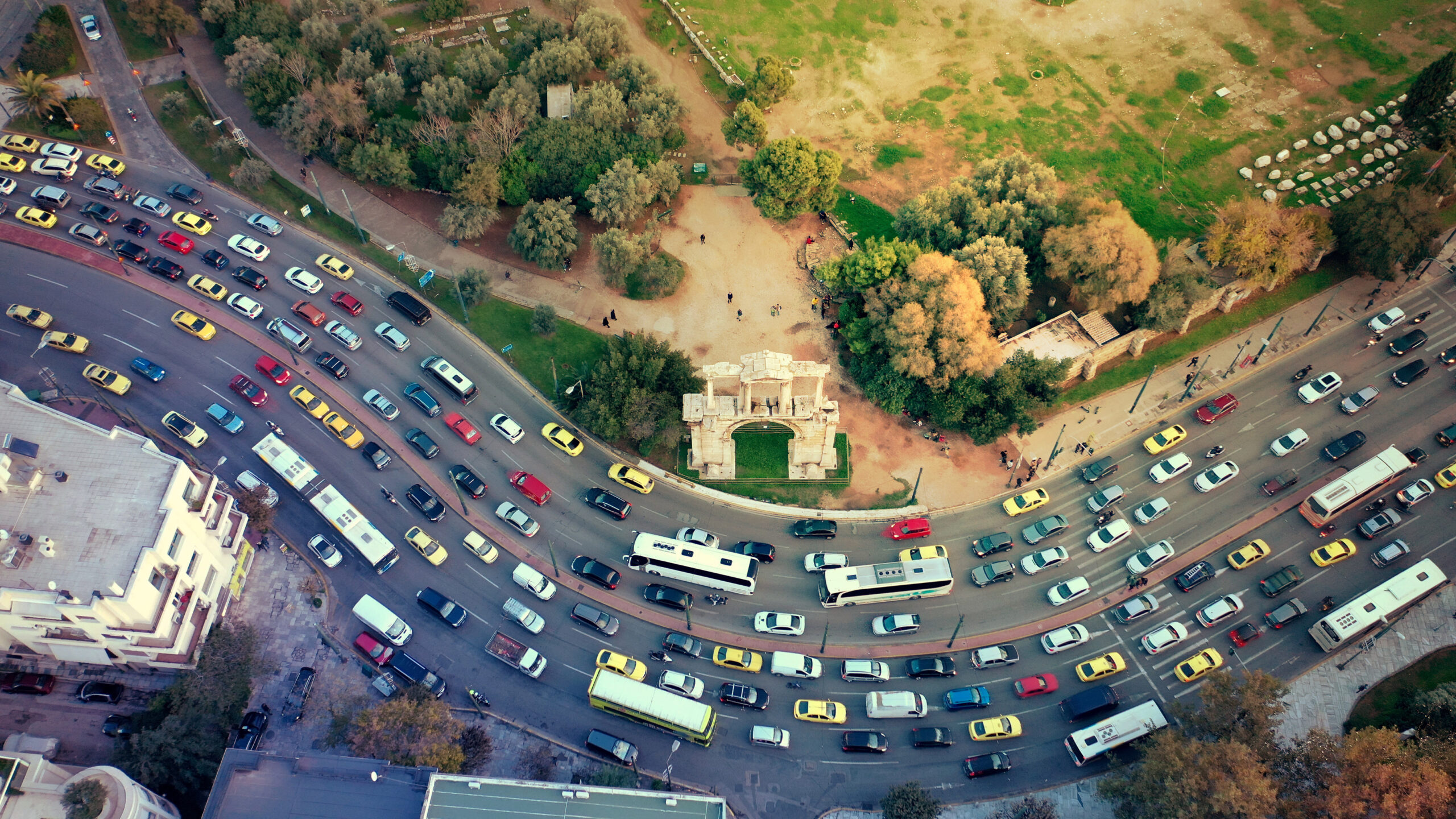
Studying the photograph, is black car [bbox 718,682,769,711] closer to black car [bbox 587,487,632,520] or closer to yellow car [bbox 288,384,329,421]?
black car [bbox 587,487,632,520]

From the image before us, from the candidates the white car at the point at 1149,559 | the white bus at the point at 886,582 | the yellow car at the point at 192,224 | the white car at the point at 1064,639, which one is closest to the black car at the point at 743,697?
the white bus at the point at 886,582

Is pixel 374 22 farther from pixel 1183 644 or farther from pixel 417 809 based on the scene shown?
pixel 1183 644

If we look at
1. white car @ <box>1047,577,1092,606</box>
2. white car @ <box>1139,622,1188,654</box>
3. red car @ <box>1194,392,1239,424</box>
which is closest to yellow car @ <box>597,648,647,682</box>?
white car @ <box>1047,577,1092,606</box>

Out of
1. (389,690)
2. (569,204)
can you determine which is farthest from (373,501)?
(569,204)

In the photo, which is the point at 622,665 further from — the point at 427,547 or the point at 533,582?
the point at 427,547

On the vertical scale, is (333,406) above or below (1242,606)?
above

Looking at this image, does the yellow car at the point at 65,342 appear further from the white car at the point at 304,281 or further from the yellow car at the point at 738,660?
the yellow car at the point at 738,660

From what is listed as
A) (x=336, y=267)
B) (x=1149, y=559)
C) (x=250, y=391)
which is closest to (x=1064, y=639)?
(x=1149, y=559)
